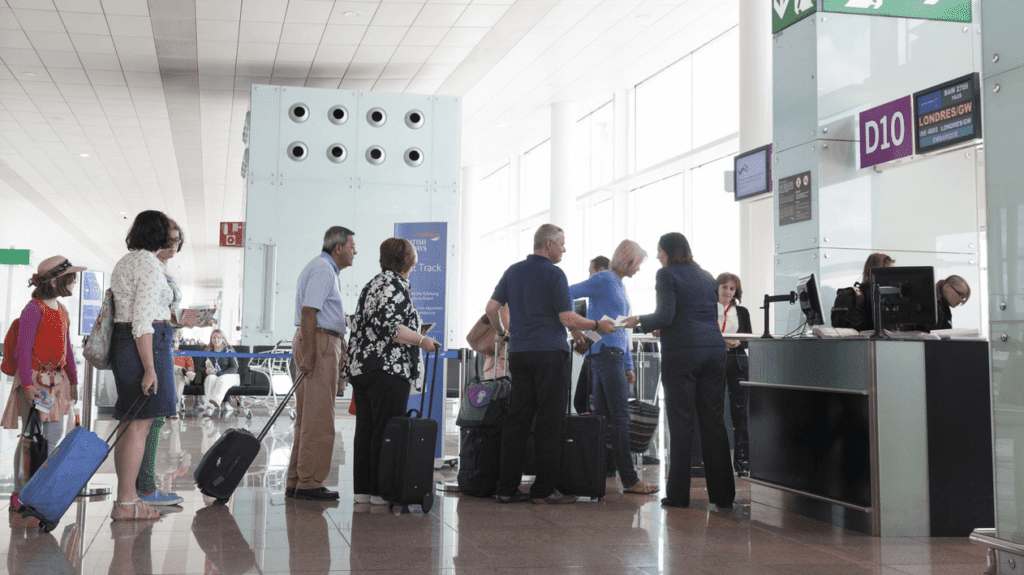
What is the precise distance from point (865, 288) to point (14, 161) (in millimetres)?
15816

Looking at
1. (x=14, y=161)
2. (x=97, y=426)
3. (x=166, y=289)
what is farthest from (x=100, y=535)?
(x=14, y=161)

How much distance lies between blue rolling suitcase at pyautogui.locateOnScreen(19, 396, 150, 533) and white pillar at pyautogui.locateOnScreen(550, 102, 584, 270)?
1117cm

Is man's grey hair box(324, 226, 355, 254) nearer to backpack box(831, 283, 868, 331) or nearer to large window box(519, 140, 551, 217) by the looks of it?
backpack box(831, 283, 868, 331)

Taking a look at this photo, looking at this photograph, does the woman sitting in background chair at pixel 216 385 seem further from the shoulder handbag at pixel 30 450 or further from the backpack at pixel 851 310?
the backpack at pixel 851 310

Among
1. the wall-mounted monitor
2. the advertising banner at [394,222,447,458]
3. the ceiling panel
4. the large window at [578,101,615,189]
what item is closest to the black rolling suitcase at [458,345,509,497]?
the advertising banner at [394,222,447,458]

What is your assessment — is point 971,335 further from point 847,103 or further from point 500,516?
point 500,516

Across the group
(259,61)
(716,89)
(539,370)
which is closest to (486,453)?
(539,370)

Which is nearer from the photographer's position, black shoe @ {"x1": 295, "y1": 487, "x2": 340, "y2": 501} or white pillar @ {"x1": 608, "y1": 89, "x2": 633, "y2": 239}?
black shoe @ {"x1": 295, "y1": 487, "x2": 340, "y2": 501}

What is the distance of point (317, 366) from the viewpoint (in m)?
4.78

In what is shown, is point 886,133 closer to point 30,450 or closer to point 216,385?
point 30,450

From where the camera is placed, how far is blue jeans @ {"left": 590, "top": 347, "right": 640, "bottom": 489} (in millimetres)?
5270

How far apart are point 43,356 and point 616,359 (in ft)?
10.0

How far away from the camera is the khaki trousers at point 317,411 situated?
4.75 meters

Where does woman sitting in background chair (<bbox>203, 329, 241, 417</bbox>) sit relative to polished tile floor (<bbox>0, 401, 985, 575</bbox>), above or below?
above
